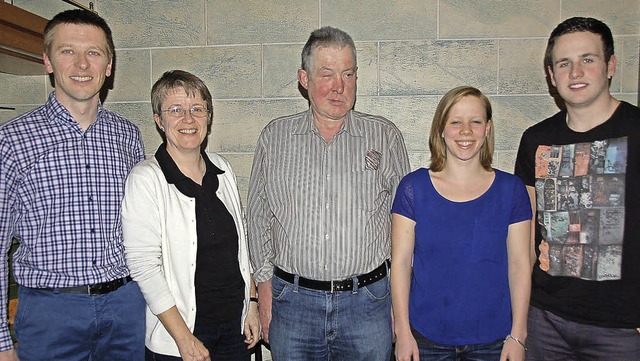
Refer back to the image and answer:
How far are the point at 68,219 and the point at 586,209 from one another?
1798 mm

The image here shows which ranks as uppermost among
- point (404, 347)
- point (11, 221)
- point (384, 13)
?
point (384, 13)

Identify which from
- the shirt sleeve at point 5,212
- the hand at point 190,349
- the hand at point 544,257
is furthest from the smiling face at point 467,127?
the shirt sleeve at point 5,212

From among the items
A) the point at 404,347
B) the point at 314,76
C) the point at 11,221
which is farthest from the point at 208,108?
the point at 404,347

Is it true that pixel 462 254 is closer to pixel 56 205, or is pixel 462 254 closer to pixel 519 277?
pixel 519 277

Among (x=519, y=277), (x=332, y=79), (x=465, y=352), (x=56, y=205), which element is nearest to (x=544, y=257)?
(x=519, y=277)

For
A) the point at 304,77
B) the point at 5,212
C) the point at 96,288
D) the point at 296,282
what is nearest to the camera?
the point at 5,212

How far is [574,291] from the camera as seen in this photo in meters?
1.84

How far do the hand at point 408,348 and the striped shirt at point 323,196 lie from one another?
0.32 metres

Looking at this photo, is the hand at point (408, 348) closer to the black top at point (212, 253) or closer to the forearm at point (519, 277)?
the forearm at point (519, 277)

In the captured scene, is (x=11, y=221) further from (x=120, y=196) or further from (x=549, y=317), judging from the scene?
(x=549, y=317)

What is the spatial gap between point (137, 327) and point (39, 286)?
0.37m

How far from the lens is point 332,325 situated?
2064 mm

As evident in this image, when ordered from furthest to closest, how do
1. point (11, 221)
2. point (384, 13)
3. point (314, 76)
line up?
1. point (384, 13)
2. point (314, 76)
3. point (11, 221)

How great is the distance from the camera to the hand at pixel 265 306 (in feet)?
7.32
